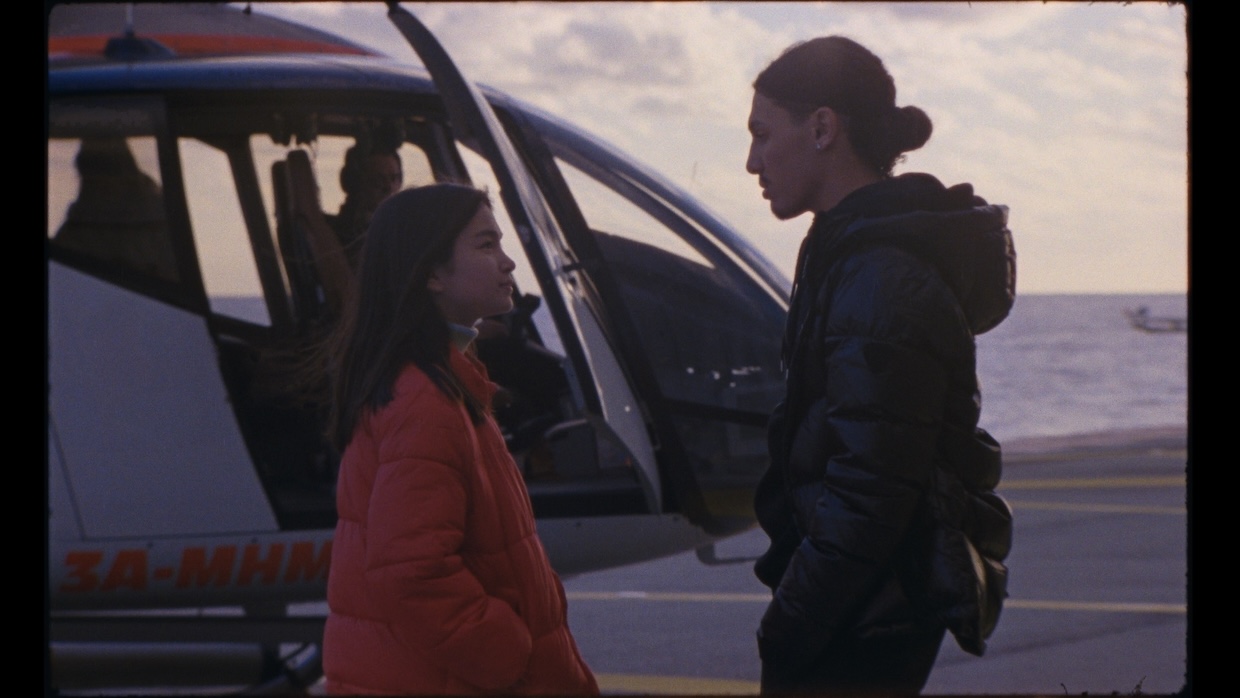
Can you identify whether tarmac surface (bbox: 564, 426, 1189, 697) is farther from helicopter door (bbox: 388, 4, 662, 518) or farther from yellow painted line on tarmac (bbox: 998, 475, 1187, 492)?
helicopter door (bbox: 388, 4, 662, 518)

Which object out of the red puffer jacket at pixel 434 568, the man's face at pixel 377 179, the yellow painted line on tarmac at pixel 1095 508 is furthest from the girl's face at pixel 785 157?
the yellow painted line on tarmac at pixel 1095 508

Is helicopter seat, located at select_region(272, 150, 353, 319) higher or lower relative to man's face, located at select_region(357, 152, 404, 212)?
lower

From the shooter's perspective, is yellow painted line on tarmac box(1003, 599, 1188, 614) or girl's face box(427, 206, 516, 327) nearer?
girl's face box(427, 206, 516, 327)

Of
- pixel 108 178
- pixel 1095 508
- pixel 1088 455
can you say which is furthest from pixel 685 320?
pixel 1088 455

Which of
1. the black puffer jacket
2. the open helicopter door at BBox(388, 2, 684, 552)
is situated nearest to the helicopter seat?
the open helicopter door at BBox(388, 2, 684, 552)

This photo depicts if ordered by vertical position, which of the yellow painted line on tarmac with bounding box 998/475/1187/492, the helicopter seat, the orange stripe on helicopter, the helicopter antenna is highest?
the orange stripe on helicopter

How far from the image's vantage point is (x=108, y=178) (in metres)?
4.75

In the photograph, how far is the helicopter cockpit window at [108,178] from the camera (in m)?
4.64

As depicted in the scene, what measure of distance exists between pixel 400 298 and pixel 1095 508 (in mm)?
9821

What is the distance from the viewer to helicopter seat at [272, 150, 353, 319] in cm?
497

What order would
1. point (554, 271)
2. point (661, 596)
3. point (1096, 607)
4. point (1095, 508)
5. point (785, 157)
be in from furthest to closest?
point (1095, 508), point (661, 596), point (1096, 607), point (554, 271), point (785, 157)

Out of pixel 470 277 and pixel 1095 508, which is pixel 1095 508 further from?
pixel 470 277

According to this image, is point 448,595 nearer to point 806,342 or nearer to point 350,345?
point 350,345

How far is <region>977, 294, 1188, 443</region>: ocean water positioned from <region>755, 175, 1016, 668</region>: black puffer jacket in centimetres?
452
